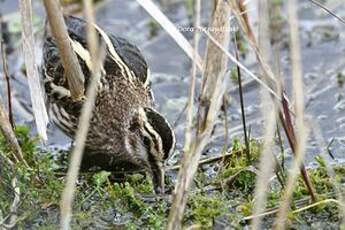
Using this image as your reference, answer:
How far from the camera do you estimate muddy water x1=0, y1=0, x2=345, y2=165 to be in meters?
6.05

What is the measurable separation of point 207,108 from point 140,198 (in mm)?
997

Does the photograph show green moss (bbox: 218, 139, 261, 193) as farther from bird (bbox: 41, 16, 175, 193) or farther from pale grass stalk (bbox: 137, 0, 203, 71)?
pale grass stalk (bbox: 137, 0, 203, 71)

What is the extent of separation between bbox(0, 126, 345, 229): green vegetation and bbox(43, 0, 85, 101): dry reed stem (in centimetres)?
43

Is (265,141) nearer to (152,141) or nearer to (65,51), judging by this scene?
(152,141)

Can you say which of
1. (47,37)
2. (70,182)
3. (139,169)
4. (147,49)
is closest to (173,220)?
(70,182)

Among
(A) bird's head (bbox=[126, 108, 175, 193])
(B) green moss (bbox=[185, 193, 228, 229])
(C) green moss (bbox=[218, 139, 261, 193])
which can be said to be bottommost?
(B) green moss (bbox=[185, 193, 228, 229])

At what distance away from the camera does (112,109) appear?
5375mm

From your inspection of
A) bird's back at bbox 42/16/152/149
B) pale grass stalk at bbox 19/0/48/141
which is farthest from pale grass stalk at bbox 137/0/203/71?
bird's back at bbox 42/16/152/149

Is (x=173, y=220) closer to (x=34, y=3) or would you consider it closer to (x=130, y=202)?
(x=130, y=202)

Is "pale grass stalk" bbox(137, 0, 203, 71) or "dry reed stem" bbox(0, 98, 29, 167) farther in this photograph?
"dry reed stem" bbox(0, 98, 29, 167)

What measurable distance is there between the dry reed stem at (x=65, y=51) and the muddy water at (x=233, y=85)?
0.96m

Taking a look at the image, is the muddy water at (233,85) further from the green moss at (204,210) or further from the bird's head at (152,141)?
the green moss at (204,210)

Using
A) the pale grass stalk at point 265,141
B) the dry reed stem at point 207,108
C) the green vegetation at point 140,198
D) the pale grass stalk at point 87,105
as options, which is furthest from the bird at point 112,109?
the pale grass stalk at point 87,105

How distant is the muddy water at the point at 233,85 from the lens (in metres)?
6.05
